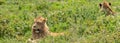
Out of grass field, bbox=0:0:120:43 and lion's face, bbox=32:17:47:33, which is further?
lion's face, bbox=32:17:47:33

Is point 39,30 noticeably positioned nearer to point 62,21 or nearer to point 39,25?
point 39,25

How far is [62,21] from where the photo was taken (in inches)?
497

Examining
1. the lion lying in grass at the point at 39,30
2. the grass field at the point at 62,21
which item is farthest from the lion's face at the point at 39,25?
the grass field at the point at 62,21

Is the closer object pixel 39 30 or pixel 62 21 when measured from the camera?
pixel 39 30

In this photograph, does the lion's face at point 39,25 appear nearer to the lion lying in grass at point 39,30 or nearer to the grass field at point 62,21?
the lion lying in grass at point 39,30

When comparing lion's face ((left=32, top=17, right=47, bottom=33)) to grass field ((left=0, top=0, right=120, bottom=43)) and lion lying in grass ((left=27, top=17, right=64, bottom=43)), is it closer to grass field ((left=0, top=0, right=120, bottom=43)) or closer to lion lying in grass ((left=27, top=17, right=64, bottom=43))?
lion lying in grass ((left=27, top=17, right=64, bottom=43))

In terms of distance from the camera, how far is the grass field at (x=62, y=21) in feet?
30.4

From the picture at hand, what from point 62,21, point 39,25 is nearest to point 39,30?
point 39,25

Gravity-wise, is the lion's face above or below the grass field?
above

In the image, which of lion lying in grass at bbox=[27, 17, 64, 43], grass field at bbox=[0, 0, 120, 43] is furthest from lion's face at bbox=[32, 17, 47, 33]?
grass field at bbox=[0, 0, 120, 43]

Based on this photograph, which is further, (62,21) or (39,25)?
(62,21)

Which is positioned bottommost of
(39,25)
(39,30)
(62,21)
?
(62,21)

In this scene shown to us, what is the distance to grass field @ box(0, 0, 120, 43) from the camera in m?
9.27

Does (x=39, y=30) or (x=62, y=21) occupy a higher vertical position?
(x=39, y=30)
